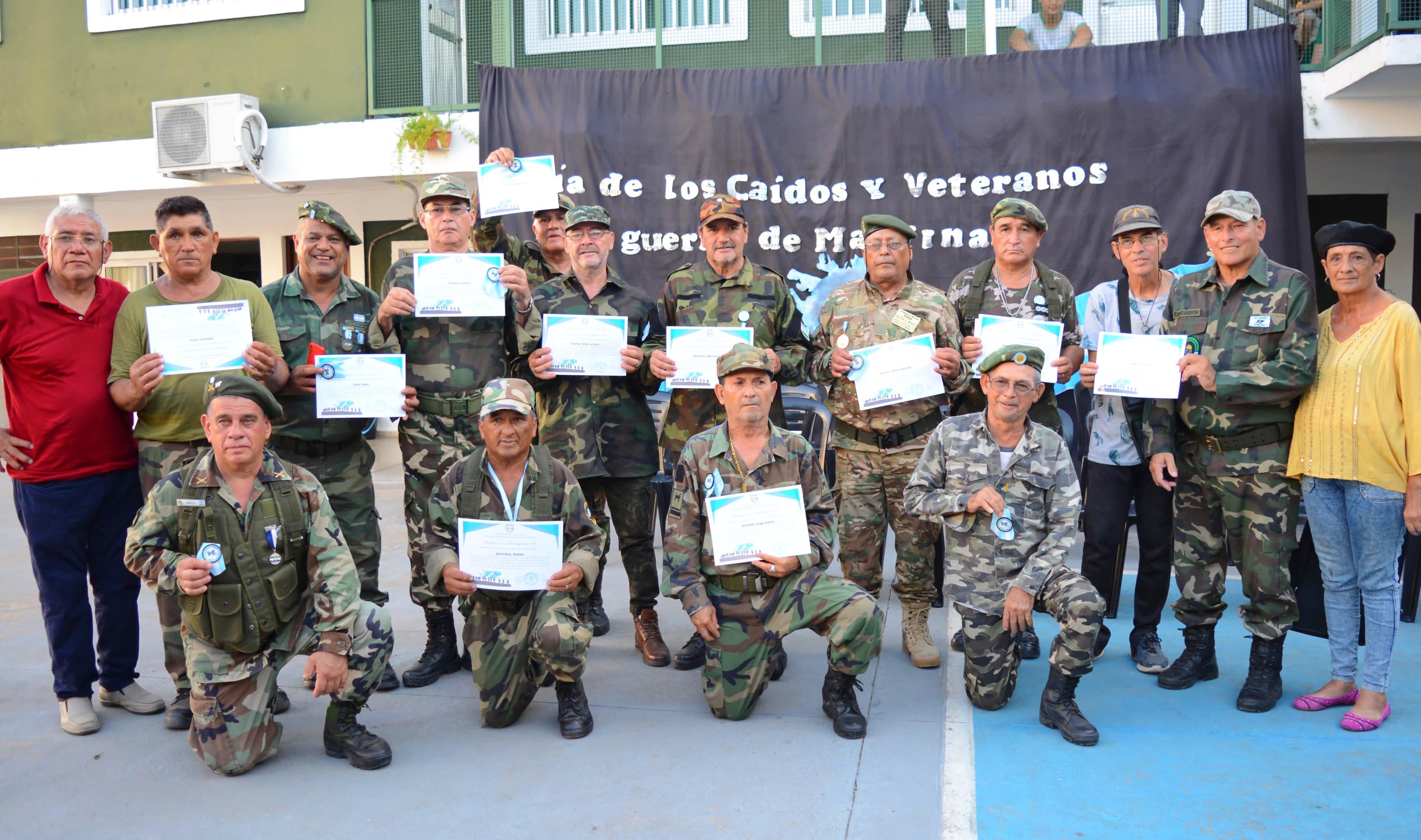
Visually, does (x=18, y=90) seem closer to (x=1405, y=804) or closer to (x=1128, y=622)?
(x=1128, y=622)

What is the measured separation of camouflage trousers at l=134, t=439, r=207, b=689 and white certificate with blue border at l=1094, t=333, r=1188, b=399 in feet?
12.4

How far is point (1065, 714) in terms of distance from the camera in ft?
12.7

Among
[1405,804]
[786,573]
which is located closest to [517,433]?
[786,573]

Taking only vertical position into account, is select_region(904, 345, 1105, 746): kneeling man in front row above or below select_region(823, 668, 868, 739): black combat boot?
above

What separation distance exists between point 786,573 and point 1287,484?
2076mm

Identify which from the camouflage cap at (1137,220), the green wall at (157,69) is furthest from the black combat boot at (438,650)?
the green wall at (157,69)

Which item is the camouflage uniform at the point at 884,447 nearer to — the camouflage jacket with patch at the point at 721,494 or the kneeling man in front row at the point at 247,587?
the camouflage jacket with patch at the point at 721,494

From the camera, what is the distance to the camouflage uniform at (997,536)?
4059 millimetres

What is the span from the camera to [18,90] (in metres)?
10.8

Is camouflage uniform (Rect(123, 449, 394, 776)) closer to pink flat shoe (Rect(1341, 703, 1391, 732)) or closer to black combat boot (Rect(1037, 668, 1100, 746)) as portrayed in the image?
black combat boot (Rect(1037, 668, 1100, 746))

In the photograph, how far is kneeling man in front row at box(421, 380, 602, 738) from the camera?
154 inches

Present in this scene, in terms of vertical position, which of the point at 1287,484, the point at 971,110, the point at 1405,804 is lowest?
the point at 1405,804

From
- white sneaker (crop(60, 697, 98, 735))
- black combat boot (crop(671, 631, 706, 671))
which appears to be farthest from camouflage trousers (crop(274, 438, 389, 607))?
black combat boot (crop(671, 631, 706, 671))

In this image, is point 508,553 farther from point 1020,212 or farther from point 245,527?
point 1020,212
